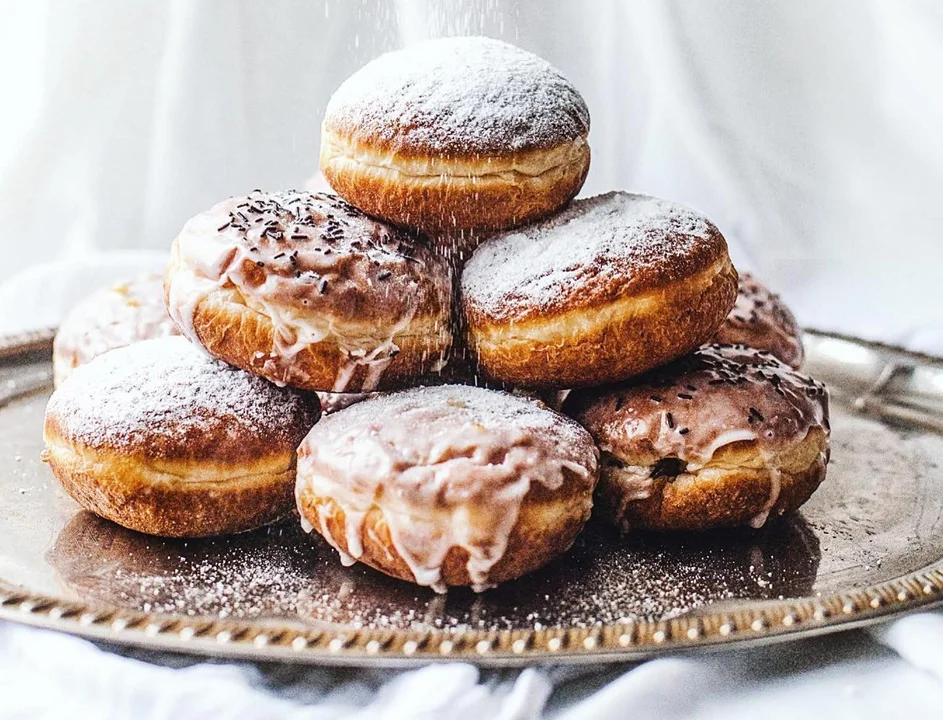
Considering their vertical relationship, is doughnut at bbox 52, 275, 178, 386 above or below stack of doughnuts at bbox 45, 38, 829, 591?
below

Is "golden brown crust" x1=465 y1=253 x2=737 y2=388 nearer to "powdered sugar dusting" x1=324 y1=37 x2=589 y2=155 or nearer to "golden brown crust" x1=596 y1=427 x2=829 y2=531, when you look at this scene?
"golden brown crust" x1=596 y1=427 x2=829 y2=531

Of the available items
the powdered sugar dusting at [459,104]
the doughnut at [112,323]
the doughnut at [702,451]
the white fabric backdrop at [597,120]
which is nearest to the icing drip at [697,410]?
the doughnut at [702,451]

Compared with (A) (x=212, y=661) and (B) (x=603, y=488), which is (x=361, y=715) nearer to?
(A) (x=212, y=661)

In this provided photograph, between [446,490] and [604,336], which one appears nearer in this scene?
[446,490]

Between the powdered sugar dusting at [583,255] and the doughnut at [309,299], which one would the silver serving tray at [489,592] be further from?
the powdered sugar dusting at [583,255]

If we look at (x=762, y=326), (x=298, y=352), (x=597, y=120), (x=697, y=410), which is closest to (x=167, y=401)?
(x=298, y=352)

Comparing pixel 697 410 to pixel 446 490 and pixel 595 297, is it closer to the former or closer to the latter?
pixel 595 297

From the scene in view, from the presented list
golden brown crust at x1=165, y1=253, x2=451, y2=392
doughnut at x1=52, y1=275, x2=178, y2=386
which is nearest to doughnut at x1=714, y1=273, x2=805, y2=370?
golden brown crust at x1=165, y1=253, x2=451, y2=392
